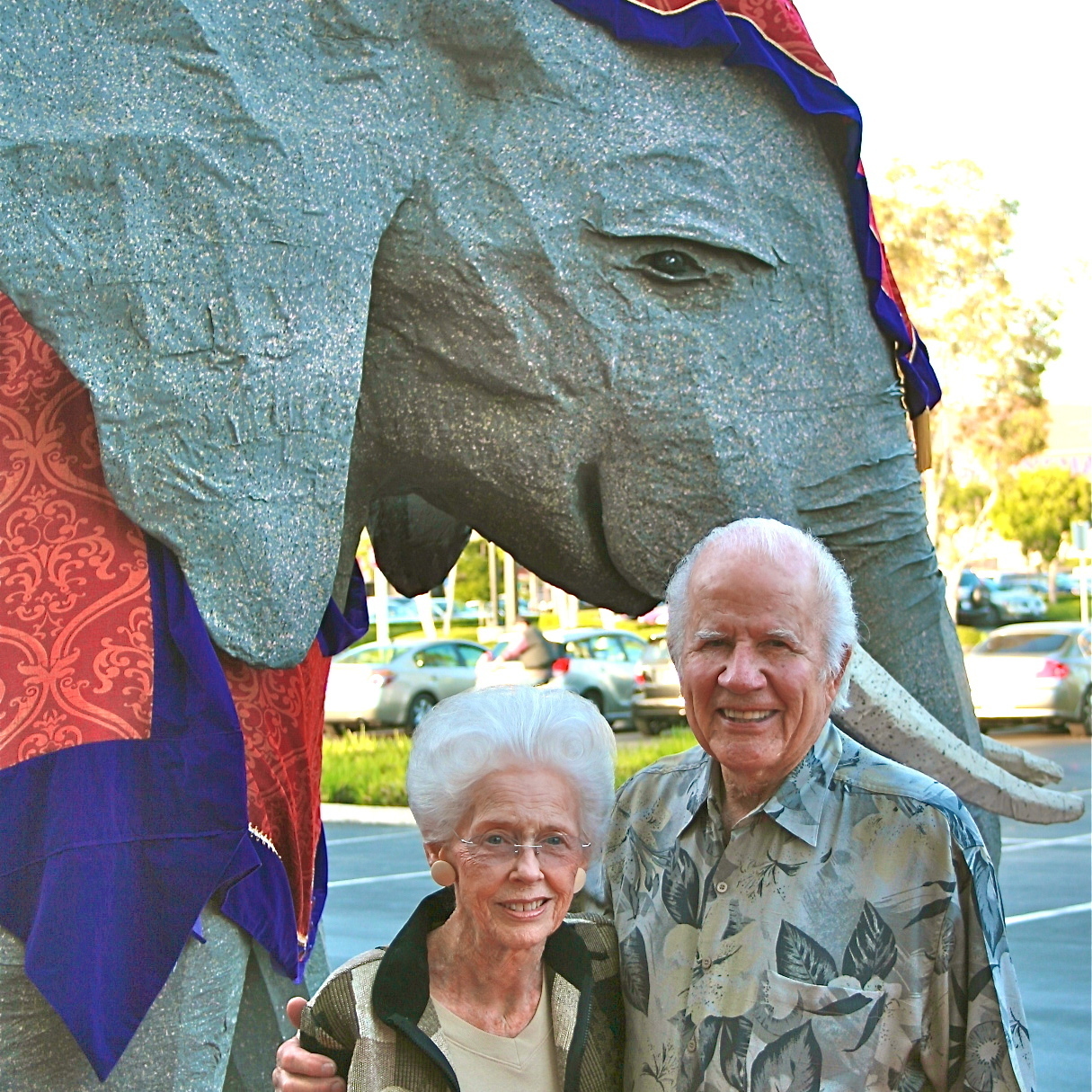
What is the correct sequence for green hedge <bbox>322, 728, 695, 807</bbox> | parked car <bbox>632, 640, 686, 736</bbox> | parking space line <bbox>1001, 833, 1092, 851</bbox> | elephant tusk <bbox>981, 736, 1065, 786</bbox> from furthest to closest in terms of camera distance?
parked car <bbox>632, 640, 686, 736</bbox> < green hedge <bbox>322, 728, 695, 807</bbox> < parking space line <bbox>1001, 833, 1092, 851</bbox> < elephant tusk <bbox>981, 736, 1065, 786</bbox>

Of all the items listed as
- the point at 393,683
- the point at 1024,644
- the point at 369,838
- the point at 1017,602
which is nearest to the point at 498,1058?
the point at 369,838

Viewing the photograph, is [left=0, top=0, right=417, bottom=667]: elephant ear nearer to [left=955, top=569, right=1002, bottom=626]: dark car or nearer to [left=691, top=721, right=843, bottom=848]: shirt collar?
[left=691, top=721, right=843, bottom=848]: shirt collar

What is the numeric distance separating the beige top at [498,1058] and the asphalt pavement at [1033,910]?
359 cm

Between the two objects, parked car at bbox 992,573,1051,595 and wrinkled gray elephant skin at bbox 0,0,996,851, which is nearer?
wrinkled gray elephant skin at bbox 0,0,996,851

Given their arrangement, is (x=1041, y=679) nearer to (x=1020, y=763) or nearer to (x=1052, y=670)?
(x=1052, y=670)

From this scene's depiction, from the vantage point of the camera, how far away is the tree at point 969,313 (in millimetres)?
25344

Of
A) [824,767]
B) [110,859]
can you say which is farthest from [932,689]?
[110,859]

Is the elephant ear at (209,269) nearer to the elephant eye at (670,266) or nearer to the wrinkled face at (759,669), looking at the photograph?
the elephant eye at (670,266)

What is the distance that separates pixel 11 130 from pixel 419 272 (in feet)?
2.15

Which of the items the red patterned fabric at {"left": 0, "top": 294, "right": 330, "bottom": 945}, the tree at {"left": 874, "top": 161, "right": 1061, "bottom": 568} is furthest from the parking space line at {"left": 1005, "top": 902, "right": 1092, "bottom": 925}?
the tree at {"left": 874, "top": 161, "right": 1061, "bottom": 568}

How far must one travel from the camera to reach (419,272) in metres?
2.63

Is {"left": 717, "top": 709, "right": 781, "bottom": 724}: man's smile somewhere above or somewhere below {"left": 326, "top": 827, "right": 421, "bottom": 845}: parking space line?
above

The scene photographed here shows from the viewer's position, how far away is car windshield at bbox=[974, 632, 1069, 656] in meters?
17.0

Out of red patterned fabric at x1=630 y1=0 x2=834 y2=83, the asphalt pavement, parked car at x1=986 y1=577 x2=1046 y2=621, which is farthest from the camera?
parked car at x1=986 y1=577 x2=1046 y2=621
